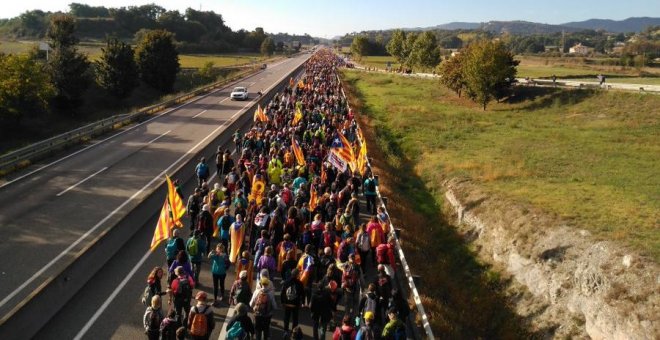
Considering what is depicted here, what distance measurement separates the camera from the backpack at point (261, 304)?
849cm

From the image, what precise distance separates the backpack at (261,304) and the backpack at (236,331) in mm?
636

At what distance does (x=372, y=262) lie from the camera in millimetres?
12852

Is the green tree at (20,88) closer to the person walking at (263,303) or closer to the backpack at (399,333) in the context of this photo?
the person walking at (263,303)

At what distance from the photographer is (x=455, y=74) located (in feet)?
172

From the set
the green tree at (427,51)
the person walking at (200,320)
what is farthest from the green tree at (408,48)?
the person walking at (200,320)

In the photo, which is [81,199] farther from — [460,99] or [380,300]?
[460,99]

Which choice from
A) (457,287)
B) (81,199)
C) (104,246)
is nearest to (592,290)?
(457,287)

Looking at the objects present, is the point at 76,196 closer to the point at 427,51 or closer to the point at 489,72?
the point at 489,72

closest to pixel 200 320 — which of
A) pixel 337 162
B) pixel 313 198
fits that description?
pixel 313 198

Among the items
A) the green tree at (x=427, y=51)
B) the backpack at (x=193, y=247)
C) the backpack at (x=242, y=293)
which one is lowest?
the backpack at (x=242, y=293)

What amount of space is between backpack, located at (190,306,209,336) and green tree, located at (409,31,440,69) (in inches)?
3076

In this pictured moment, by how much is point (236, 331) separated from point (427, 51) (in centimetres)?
7844

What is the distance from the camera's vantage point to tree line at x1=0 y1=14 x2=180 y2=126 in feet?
114

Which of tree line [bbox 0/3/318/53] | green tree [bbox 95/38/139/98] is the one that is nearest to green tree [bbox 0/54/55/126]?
green tree [bbox 95/38/139/98]
